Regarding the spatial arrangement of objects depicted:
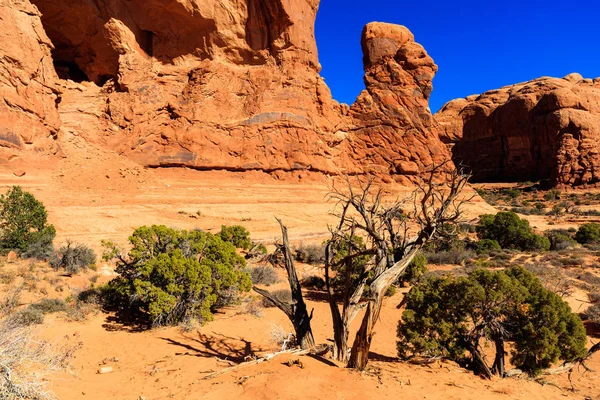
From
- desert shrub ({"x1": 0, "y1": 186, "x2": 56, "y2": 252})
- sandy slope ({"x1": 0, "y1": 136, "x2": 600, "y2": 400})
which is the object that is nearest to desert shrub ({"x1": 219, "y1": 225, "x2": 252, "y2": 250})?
sandy slope ({"x1": 0, "y1": 136, "x2": 600, "y2": 400})

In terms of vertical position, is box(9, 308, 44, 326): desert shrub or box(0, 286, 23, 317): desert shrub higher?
box(0, 286, 23, 317): desert shrub

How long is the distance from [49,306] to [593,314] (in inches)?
550

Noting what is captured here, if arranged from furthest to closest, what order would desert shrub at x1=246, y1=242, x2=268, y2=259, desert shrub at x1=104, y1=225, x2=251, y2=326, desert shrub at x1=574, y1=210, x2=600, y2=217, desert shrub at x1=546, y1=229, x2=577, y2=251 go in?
desert shrub at x1=574, y1=210, x2=600, y2=217 → desert shrub at x1=546, y1=229, x2=577, y2=251 → desert shrub at x1=246, y1=242, x2=268, y2=259 → desert shrub at x1=104, y1=225, x2=251, y2=326

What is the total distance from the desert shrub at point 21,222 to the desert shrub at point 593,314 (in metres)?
18.0

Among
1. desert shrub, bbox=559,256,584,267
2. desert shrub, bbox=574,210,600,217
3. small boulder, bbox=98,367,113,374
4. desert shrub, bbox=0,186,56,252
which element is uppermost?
desert shrub, bbox=0,186,56,252

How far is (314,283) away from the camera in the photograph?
13.1 meters

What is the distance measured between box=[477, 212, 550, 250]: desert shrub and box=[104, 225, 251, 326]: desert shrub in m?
16.1

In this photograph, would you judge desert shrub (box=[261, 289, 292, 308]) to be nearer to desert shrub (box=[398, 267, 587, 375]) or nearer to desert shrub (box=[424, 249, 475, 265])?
desert shrub (box=[398, 267, 587, 375])

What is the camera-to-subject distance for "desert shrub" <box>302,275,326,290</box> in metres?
12.9

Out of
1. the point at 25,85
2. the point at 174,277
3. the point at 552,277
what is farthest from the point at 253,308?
the point at 25,85

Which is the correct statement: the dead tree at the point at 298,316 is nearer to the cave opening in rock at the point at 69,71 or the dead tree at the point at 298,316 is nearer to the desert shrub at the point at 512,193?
the cave opening in rock at the point at 69,71

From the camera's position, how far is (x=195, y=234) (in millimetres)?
10000

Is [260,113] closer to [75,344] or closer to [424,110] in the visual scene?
[424,110]

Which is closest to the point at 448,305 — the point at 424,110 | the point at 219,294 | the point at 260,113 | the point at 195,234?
the point at 219,294
